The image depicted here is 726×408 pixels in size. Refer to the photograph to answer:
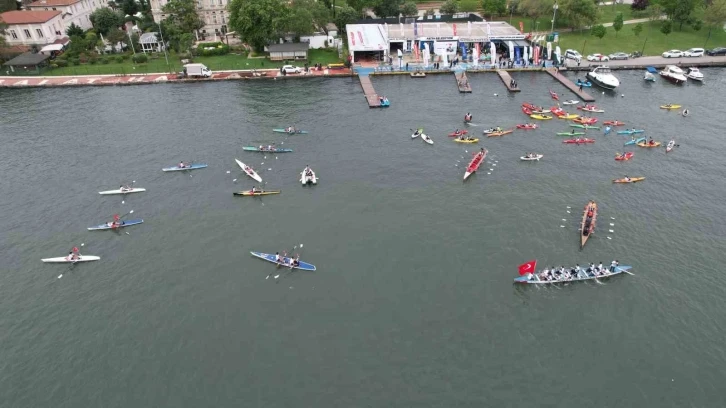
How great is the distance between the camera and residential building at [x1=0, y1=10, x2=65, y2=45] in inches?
4968

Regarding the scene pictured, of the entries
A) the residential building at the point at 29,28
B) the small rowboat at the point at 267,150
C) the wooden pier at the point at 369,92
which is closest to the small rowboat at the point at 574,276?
the small rowboat at the point at 267,150

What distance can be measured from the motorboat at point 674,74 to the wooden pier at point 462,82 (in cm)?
4540

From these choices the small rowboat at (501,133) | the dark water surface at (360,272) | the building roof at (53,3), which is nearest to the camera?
the dark water surface at (360,272)

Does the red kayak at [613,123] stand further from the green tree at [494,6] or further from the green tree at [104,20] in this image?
the green tree at [104,20]

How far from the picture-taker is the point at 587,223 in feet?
201

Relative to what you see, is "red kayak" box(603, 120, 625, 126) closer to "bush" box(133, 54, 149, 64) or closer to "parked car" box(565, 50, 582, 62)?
"parked car" box(565, 50, 582, 62)

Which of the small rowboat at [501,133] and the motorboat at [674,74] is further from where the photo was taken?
the motorboat at [674,74]

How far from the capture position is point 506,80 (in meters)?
110

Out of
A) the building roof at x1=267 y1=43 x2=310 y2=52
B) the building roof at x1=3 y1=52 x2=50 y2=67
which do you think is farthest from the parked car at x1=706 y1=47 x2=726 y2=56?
the building roof at x1=3 y1=52 x2=50 y2=67

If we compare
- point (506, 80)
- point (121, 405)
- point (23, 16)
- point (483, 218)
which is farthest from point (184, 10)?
point (121, 405)

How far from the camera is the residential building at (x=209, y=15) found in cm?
13538

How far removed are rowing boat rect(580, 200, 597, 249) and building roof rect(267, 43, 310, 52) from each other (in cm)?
8513

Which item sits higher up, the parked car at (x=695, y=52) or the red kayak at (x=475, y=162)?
the parked car at (x=695, y=52)

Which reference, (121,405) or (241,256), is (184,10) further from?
(121,405)
